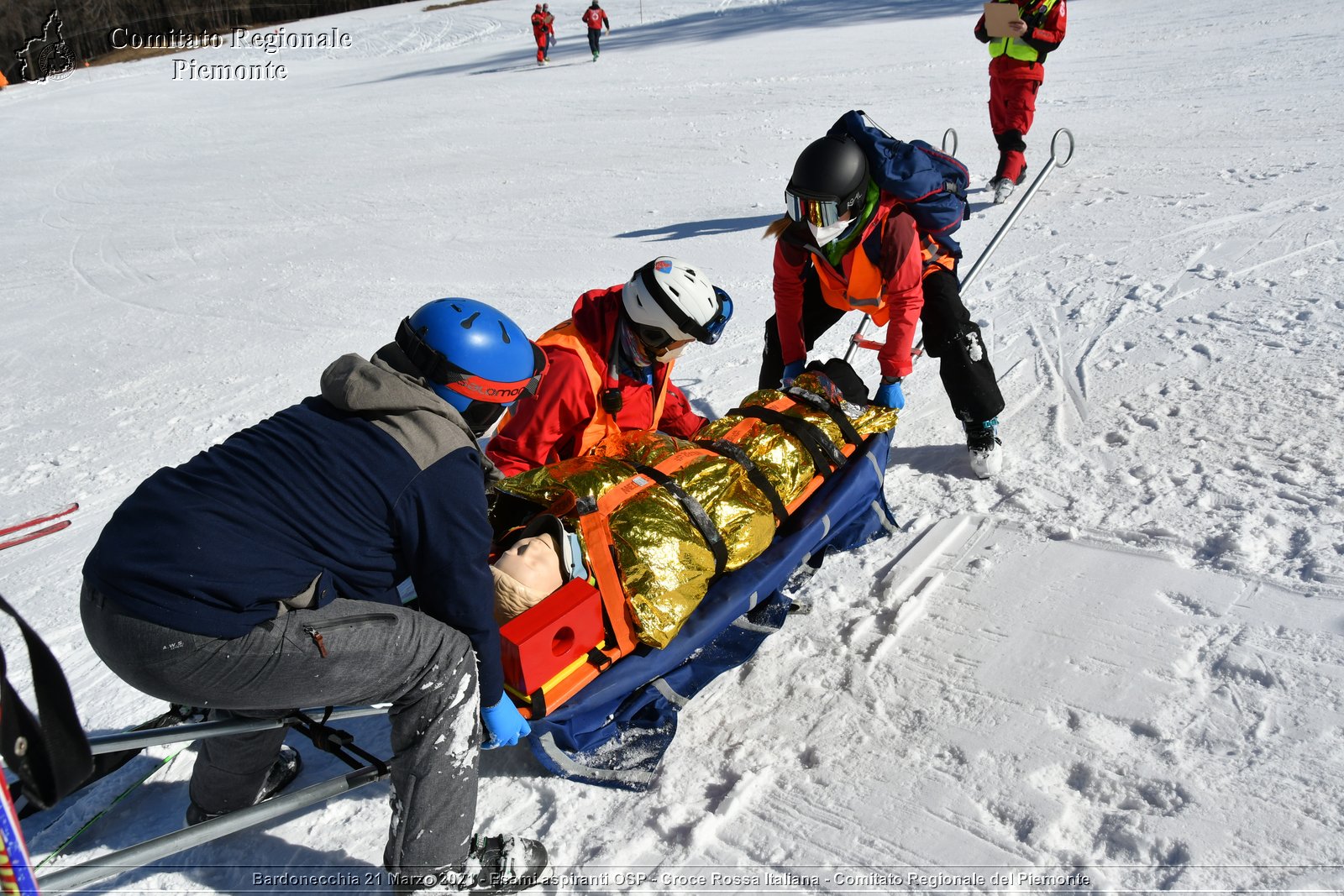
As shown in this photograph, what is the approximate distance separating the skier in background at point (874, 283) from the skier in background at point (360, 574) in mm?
1783

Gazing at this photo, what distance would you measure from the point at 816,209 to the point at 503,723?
2369 mm

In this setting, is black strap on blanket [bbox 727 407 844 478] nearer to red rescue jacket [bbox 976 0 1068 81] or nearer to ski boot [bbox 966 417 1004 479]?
ski boot [bbox 966 417 1004 479]

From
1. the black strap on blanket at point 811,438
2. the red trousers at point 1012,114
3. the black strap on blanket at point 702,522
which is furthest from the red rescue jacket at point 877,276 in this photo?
the red trousers at point 1012,114

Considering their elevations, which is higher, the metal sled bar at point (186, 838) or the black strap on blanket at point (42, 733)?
the black strap on blanket at point (42, 733)

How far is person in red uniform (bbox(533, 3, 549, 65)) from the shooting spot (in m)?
19.3

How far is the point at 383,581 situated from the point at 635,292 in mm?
1698

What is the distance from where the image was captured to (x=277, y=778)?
2.92m

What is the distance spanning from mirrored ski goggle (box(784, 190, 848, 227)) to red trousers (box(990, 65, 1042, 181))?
440cm

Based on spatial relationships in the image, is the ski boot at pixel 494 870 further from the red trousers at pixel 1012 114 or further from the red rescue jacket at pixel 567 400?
the red trousers at pixel 1012 114

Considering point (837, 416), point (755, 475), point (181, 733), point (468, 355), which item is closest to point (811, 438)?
point (837, 416)

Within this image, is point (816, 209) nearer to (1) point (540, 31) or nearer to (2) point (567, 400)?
(2) point (567, 400)

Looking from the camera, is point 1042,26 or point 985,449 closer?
point 985,449

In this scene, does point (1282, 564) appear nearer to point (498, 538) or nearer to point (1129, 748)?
point (1129, 748)

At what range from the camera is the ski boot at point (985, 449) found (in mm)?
4137
